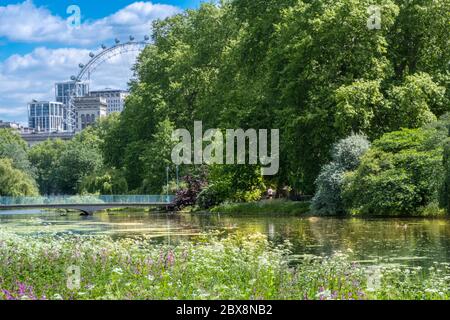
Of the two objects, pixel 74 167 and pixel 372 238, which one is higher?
pixel 74 167

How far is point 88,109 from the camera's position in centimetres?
16512

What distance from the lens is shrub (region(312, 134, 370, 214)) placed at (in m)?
37.9

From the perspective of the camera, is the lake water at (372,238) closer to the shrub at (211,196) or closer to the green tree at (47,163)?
the shrub at (211,196)

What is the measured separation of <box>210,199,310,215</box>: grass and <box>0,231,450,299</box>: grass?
1081 inches

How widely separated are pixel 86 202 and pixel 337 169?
31221 millimetres

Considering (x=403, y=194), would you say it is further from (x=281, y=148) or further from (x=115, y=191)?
(x=115, y=191)

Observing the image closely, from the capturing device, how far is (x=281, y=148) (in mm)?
44188

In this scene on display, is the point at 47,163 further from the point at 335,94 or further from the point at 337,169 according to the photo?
the point at 335,94

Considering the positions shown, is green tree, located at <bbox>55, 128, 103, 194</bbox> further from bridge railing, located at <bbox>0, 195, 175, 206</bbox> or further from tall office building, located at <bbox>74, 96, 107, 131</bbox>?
tall office building, located at <bbox>74, 96, 107, 131</bbox>
